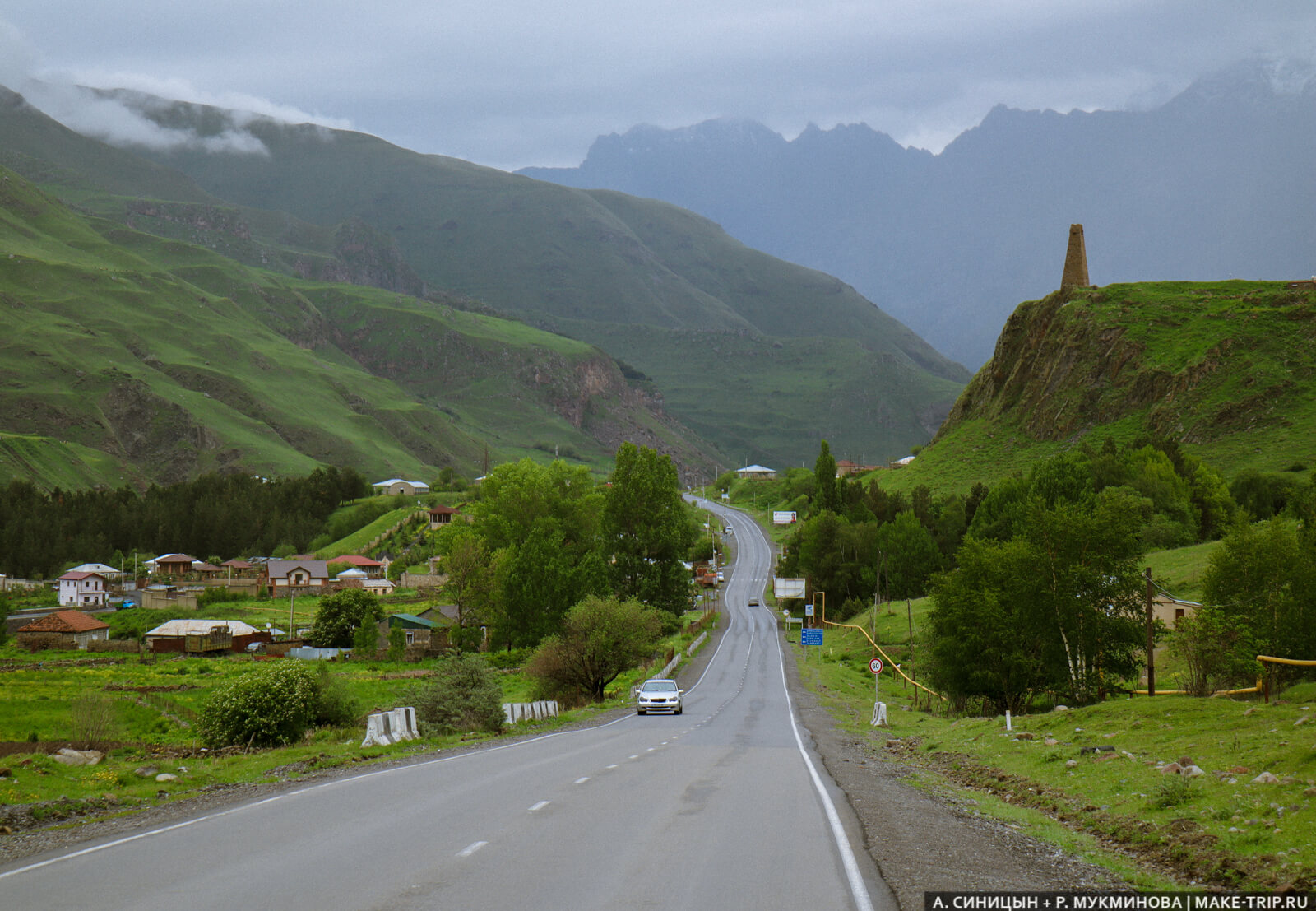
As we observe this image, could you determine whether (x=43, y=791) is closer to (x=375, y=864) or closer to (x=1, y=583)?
(x=375, y=864)

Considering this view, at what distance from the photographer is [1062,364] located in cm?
12650

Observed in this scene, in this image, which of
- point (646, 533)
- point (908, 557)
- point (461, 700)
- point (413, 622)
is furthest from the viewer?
point (908, 557)

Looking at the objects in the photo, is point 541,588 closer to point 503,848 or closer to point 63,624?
point 63,624

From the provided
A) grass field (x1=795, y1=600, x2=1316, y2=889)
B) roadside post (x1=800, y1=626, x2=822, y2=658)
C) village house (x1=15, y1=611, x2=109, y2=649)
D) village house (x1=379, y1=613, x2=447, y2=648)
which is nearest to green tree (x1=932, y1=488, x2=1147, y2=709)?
grass field (x1=795, y1=600, x2=1316, y2=889)

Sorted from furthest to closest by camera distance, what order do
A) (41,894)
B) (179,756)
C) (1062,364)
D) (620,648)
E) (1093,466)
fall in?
(1062,364) < (1093,466) < (620,648) < (179,756) < (41,894)

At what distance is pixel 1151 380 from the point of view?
117m

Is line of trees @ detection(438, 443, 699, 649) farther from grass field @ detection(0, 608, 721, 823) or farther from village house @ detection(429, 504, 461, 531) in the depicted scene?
village house @ detection(429, 504, 461, 531)

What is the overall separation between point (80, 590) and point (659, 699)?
114560 mm

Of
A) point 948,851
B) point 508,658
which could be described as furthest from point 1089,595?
point 508,658

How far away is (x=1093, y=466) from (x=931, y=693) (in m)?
45.4

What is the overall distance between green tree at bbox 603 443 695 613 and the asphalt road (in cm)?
5683

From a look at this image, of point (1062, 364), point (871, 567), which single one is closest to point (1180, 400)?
point (1062, 364)

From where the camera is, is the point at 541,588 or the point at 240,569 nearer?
the point at 541,588

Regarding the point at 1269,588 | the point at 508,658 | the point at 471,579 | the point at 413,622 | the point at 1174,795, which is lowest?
the point at 508,658
